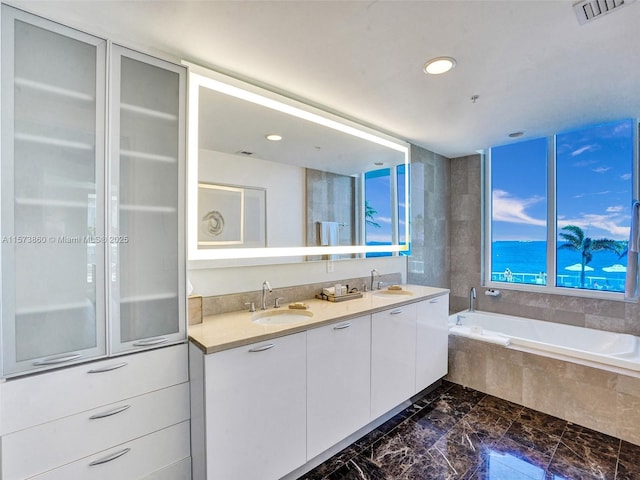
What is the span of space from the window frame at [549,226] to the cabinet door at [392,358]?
6.07ft

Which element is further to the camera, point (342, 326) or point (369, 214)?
point (369, 214)

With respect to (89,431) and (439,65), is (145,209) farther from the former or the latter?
(439,65)

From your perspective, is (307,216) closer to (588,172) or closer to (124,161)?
(124,161)

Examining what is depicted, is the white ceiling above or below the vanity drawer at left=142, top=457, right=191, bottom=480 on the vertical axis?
above

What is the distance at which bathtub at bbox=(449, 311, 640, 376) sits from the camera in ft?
7.75

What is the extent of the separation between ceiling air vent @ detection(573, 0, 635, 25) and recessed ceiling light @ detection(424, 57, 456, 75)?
0.56 meters

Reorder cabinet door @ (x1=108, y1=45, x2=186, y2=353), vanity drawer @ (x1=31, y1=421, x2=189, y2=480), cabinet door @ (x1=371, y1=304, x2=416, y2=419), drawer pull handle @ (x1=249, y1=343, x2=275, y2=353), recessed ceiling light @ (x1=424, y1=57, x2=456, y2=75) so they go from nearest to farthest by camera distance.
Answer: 1. vanity drawer @ (x1=31, y1=421, x2=189, y2=480)
2. cabinet door @ (x1=108, y1=45, x2=186, y2=353)
3. drawer pull handle @ (x1=249, y1=343, x2=275, y2=353)
4. recessed ceiling light @ (x1=424, y1=57, x2=456, y2=75)
5. cabinet door @ (x1=371, y1=304, x2=416, y2=419)

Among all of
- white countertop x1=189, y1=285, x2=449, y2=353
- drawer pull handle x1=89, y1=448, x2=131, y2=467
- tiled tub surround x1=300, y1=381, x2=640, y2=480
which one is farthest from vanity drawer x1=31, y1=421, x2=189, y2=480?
tiled tub surround x1=300, y1=381, x2=640, y2=480

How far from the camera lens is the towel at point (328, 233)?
2621 mm

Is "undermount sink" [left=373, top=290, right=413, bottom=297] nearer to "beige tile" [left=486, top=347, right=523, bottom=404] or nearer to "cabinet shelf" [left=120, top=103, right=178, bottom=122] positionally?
"beige tile" [left=486, top=347, right=523, bottom=404]

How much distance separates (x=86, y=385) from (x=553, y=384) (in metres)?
3.18

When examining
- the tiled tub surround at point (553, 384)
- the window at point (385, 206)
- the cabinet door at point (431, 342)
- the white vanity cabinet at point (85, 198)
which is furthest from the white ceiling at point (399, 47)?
the tiled tub surround at point (553, 384)

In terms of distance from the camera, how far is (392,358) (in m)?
2.39

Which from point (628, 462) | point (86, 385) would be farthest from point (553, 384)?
point (86, 385)
